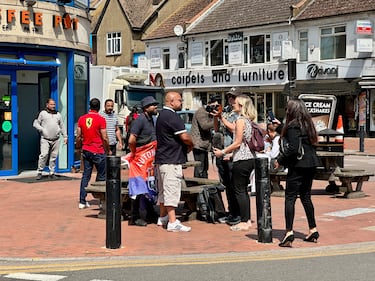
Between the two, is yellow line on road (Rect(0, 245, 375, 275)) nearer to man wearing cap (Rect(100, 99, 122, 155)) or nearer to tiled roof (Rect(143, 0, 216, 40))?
man wearing cap (Rect(100, 99, 122, 155))

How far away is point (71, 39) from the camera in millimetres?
16500

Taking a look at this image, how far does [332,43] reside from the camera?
33469 mm

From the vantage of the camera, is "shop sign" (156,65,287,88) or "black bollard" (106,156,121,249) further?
"shop sign" (156,65,287,88)

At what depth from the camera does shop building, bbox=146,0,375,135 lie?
3203 centimetres

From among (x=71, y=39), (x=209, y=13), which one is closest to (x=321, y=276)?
(x=71, y=39)

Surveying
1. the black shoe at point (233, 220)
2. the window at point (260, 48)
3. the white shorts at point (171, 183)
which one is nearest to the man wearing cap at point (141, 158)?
the white shorts at point (171, 183)

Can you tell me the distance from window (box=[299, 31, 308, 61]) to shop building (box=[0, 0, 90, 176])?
754 inches

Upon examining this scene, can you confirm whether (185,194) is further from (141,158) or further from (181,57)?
(181,57)

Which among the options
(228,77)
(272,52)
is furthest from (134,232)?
(228,77)

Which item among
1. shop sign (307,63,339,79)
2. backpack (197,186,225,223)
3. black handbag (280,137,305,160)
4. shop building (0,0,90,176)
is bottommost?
backpack (197,186,225,223)

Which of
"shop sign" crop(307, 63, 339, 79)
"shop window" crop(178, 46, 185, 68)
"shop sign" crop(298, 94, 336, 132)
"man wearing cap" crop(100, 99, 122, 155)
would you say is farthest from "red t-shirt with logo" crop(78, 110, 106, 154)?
"shop window" crop(178, 46, 185, 68)

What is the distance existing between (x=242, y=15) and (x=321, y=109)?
80.7ft

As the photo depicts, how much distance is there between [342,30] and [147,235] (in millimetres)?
26459

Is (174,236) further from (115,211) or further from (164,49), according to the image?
(164,49)
